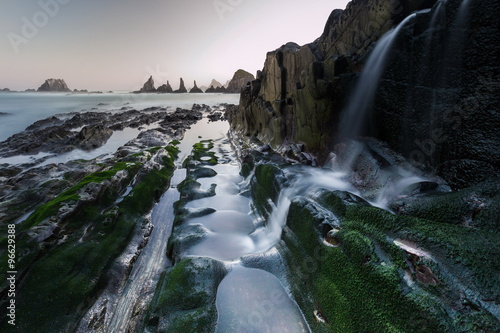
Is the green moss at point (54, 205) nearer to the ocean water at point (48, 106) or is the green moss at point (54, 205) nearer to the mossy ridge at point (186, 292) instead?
the mossy ridge at point (186, 292)

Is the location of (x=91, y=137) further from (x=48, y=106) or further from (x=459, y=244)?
(x=48, y=106)

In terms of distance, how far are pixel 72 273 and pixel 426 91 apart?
1195cm

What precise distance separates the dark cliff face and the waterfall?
0.21 m

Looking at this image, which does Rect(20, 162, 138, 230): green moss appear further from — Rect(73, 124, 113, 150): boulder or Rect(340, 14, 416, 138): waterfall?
Rect(73, 124, 113, 150): boulder

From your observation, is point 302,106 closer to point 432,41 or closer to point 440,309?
point 432,41

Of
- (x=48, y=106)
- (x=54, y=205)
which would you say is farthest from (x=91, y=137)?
(x=48, y=106)

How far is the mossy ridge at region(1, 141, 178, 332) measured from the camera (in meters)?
5.61

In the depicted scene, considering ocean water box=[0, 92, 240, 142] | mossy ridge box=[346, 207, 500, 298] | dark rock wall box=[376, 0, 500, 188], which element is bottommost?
ocean water box=[0, 92, 240, 142]

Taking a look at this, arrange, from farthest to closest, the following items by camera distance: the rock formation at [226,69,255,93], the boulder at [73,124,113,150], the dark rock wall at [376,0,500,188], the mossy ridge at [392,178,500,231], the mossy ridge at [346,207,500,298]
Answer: the rock formation at [226,69,255,93] → the boulder at [73,124,113,150] → the dark rock wall at [376,0,500,188] → the mossy ridge at [392,178,500,231] → the mossy ridge at [346,207,500,298]

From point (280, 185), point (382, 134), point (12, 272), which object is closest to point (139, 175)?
point (12, 272)

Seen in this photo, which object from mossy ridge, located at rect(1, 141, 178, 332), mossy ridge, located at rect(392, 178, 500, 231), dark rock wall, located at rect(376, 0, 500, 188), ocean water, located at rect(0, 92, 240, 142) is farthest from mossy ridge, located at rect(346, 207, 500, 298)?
ocean water, located at rect(0, 92, 240, 142)

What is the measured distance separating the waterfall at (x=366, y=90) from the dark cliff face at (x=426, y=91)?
0.21m

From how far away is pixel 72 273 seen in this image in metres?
6.68

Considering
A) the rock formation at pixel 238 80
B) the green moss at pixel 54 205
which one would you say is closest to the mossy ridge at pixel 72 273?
the green moss at pixel 54 205
